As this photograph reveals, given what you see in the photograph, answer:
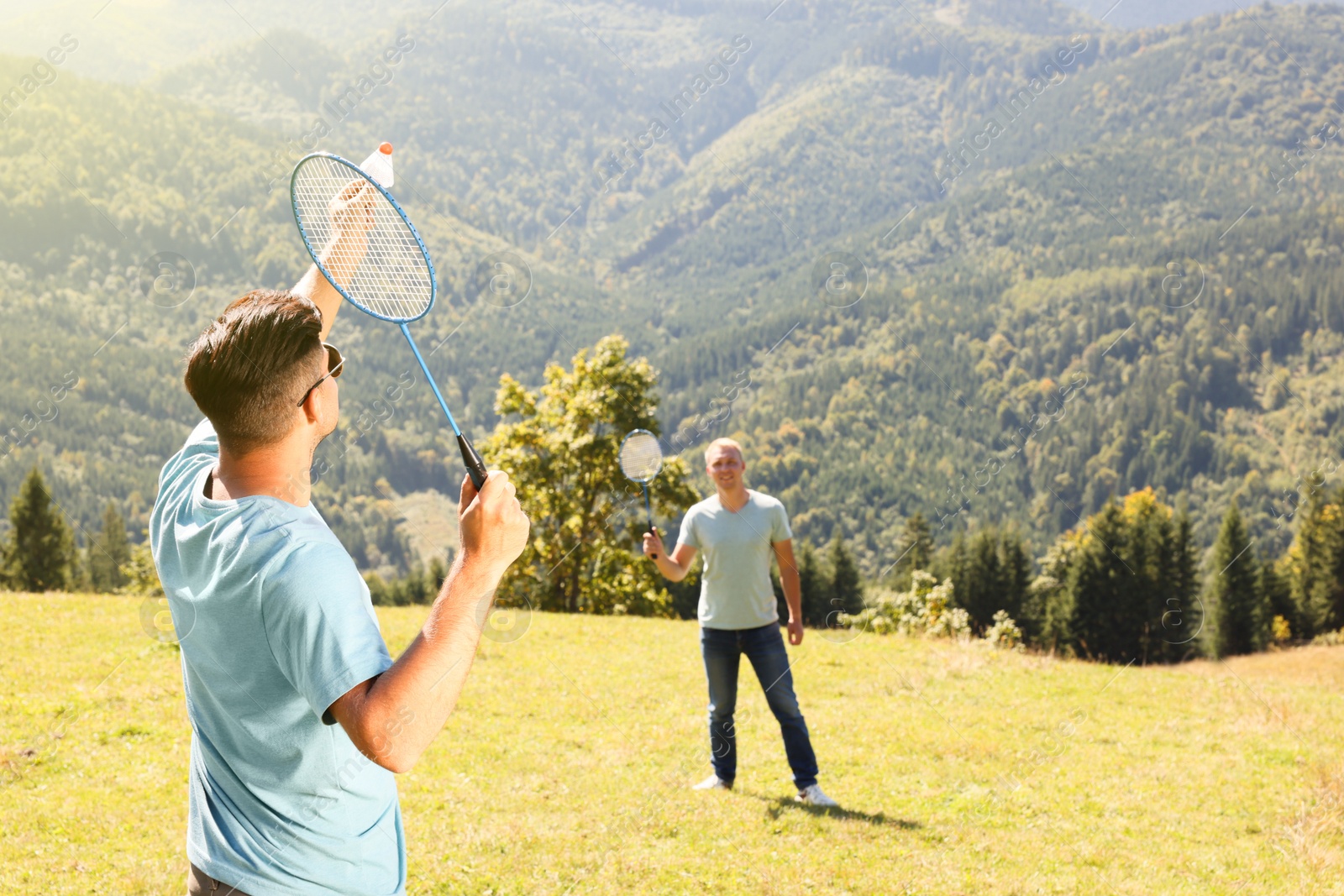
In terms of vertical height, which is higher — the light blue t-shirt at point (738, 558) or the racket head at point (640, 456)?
the racket head at point (640, 456)

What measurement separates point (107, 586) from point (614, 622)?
53.6 m

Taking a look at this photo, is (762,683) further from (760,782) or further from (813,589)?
(813,589)

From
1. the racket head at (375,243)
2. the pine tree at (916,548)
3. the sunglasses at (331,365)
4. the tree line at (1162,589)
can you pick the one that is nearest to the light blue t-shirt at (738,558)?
the racket head at (375,243)

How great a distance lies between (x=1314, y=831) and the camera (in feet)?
27.6

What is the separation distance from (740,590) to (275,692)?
21.0 feet

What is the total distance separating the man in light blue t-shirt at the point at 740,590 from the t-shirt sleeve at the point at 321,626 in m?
6.14

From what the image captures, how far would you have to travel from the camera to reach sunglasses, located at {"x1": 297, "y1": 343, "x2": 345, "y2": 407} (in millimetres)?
2248

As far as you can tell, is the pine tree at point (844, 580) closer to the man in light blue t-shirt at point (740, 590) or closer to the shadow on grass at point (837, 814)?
the shadow on grass at point (837, 814)

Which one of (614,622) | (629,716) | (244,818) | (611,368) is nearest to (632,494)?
(611,368)

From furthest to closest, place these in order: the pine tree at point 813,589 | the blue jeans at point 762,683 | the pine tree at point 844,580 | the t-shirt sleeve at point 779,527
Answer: the pine tree at point 844,580
the pine tree at point 813,589
the t-shirt sleeve at point 779,527
the blue jeans at point 762,683

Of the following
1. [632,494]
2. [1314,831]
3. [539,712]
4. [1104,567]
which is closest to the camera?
[1314,831]

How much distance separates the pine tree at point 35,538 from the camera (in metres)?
42.8

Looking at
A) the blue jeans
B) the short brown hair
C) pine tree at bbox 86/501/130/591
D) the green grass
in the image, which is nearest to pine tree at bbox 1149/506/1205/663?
the green grass

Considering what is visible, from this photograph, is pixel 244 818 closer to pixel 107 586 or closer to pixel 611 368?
pixel 611 368
